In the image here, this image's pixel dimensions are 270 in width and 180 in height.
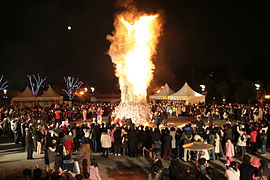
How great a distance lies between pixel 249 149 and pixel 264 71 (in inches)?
1725

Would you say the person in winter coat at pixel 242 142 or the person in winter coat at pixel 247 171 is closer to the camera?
the person in winter coat at pixel 247 171

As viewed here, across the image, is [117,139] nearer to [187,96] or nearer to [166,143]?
[166,143]

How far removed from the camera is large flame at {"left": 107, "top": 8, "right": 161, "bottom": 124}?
68.2ft

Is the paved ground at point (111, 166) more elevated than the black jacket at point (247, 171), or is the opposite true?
the black jacket at point (247, 171)

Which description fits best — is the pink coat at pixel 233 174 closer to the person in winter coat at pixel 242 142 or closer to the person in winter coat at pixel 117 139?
the person in winter coat at pixel 242 142

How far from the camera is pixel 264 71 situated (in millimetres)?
52219

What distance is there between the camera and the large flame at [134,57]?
68.2ft

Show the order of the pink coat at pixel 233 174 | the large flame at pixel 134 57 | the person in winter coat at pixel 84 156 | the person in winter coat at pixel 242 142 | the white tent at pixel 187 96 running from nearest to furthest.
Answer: the pink coat at pixel 233 174, the person in winter coat at pixel 84 156, the person in winter coat at pixel 242 142, the large flame at pixel 134 57, the white tent at pixel 187 96

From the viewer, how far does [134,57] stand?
20.8 metres

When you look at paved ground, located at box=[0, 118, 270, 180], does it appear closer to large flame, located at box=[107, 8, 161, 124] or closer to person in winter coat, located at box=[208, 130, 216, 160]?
person in winter coat, located at box=[208, 130, 216, 160]

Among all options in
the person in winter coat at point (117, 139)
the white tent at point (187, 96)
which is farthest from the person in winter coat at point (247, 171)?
the white tent at point (187, 96)

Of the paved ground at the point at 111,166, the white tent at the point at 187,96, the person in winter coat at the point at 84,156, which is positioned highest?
the white tent at the point at 187,96

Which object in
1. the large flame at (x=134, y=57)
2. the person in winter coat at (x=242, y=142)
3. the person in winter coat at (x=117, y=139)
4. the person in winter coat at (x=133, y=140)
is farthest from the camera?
the large flame at (x=134, y=57)

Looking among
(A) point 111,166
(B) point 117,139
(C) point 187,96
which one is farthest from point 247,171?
(C) point 187,96
